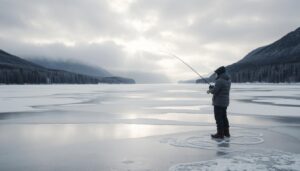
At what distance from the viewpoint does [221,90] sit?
347 inches

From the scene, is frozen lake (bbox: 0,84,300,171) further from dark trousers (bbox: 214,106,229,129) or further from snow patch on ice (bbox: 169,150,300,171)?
dark trousers (bbox: 214,106,229,129)

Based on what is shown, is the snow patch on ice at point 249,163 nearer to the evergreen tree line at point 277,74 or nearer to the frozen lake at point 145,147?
the frozen lake at point 145,147

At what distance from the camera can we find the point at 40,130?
10.1 m

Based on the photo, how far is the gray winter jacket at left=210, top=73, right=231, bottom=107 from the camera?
873 centimetres

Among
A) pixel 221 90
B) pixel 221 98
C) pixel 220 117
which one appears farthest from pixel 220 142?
pixel 221 90

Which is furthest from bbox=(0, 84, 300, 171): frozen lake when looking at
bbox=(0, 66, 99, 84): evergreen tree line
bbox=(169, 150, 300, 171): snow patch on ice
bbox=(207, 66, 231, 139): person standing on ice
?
bbox=(0, 66, 99, 84): evergreen tree line

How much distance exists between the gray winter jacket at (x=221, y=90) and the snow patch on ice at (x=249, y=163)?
7.76ft

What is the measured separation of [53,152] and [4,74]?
110101 mm

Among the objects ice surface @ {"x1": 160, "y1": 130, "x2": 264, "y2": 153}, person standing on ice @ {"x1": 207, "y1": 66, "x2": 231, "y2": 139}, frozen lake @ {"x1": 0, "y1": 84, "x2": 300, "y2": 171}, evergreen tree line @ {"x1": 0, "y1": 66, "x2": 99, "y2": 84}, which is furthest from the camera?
evergreen tree line @ {"x1": 0, "y1": 66, "x2": 99, "y2": 84}

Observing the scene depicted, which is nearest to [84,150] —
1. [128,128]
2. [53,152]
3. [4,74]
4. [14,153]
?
[53,152]

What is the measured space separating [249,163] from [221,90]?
327 centimetres

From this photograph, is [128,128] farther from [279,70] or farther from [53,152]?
[279,70]

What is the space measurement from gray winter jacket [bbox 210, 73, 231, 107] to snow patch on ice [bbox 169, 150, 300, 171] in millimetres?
2366

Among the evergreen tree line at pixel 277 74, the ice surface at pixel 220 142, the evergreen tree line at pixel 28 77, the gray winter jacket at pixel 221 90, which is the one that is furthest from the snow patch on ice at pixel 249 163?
the evergreen tree line at pixel 277 74
